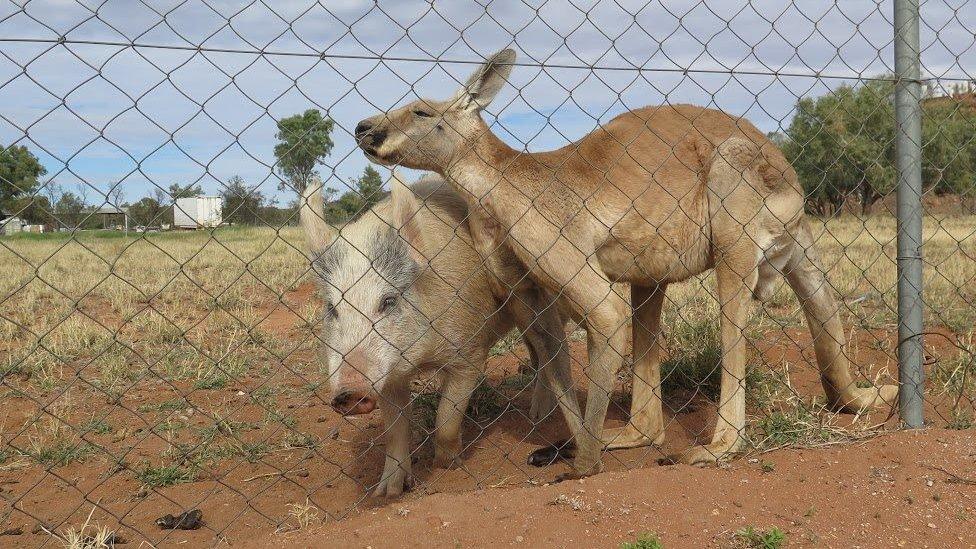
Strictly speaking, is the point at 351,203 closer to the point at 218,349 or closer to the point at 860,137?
the point at 218,349

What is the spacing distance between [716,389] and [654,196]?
193cm

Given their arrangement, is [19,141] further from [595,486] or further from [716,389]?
[716,389]

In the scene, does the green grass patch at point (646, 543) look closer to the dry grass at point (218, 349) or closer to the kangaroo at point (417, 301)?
the dry grass at point (218, 349)

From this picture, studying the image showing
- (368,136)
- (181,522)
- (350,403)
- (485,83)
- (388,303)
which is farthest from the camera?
(388,303)

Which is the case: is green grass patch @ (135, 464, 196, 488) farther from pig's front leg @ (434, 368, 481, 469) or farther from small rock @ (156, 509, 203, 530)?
pig's front leg @ (434, 368, 481, 469)

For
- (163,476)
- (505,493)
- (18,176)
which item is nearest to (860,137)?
(505,493)

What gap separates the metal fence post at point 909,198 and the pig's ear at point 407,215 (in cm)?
280

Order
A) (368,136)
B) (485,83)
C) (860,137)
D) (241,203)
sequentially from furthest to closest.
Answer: (860,137), (485,83), (368,136), (241,203)

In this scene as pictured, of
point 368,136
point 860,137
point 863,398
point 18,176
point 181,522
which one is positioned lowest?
point 181,522

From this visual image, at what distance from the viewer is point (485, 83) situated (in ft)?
15.7

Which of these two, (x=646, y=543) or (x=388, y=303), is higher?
(x=388, y=303)

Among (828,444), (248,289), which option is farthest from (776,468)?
(248,289)

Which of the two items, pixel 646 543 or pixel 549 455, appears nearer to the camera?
pixel 646 543

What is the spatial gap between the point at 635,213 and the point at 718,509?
6.26 feet
